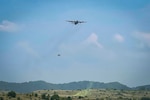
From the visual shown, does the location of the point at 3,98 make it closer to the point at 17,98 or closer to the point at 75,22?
the point at 17,98

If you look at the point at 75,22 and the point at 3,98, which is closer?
the point at 75,22

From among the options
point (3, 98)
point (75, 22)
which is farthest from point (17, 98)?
point (75, 22)

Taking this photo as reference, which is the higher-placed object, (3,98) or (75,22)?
(75,22)

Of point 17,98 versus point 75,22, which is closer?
point 75,22

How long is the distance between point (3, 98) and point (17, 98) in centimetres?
902

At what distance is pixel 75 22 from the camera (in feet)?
525

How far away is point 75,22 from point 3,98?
75522 mm

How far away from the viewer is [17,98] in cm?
19975

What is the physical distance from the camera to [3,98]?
19712cm

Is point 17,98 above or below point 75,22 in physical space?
below

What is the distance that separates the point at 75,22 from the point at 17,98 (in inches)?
2842
